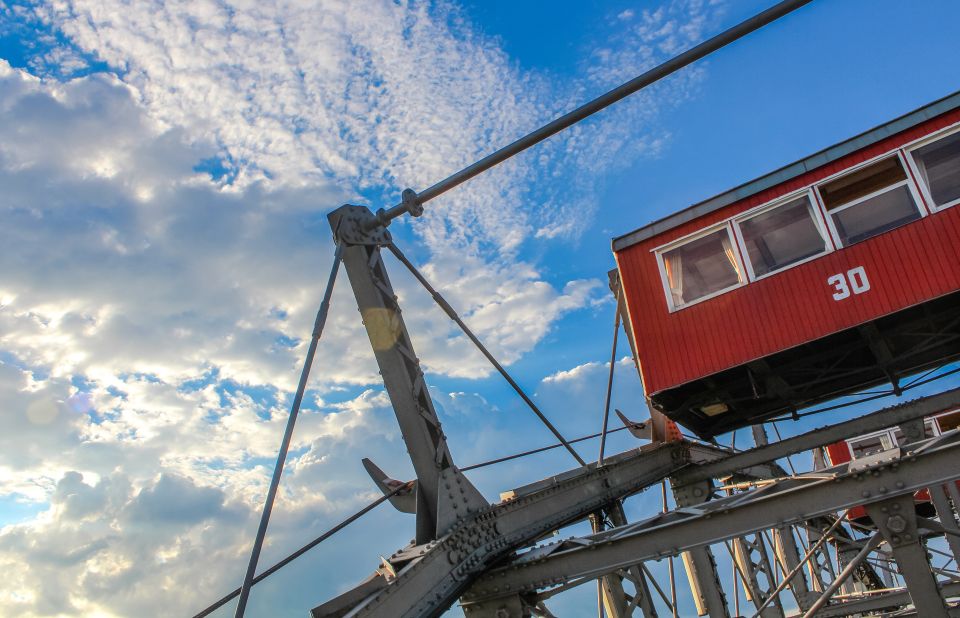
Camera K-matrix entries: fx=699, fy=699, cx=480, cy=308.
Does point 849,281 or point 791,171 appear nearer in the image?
point 849,281

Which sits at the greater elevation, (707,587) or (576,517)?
(576,517)

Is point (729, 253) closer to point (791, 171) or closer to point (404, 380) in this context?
point (791, 171)

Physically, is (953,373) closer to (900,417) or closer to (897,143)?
(900,417)

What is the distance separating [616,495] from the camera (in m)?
11.9

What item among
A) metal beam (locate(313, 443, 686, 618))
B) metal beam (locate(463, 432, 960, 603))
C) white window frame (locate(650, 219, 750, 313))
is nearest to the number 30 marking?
white window frame (locate(650, 219, 750, 313))

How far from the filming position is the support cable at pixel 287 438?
23.8 feet

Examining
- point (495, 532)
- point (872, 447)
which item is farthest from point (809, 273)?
point (872, 447)

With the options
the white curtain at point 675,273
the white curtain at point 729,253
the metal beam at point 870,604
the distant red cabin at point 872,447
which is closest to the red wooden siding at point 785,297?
the white curtain at point 675,273

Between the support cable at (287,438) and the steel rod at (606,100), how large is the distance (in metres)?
1.47

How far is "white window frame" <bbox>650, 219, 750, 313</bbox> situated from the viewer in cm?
1170

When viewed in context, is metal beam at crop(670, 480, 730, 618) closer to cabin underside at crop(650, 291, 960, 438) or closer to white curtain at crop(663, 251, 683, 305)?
cabin underside at crop(650, 291, 960, 438)

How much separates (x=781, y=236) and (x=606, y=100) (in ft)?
13.8

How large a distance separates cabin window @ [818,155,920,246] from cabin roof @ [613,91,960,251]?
44 centimetres

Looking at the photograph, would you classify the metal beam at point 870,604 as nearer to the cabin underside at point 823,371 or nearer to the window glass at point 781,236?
the cabin underside at point 823,371
